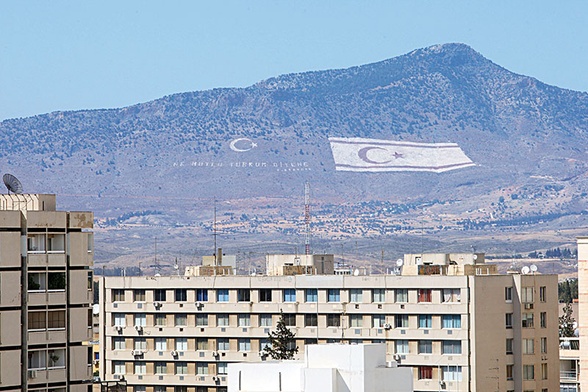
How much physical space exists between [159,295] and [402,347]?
543 inches

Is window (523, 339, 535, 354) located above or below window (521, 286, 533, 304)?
below

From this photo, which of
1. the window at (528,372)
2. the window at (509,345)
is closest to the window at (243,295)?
the window at (509,345)

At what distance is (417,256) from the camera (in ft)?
308

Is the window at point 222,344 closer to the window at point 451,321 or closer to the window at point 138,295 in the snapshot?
the window at point 138,295

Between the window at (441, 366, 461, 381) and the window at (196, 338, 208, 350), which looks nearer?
the window at (441, 366, 461, 381)

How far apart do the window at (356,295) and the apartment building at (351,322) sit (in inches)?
3.6

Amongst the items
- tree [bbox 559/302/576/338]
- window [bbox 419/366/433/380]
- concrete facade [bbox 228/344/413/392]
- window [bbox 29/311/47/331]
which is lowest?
window [bbox 419/366/433/380]

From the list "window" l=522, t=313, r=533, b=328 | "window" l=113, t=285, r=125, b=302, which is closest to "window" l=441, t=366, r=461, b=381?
"window" l=522, t=313, r=533, b=328

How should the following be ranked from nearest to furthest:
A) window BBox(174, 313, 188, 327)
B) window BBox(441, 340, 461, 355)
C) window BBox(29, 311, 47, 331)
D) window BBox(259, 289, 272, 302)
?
window BBox(29, 311, 47, 331), window BBox(441, 340, 461, 355), window BBox(259, 289, 272, 302), window BBox(174, 313, 188, 327)

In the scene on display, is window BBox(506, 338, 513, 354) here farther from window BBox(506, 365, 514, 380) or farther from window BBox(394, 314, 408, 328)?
window BBox(394, 314, 408, 328)

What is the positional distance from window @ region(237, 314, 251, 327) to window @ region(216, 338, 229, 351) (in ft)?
3.74

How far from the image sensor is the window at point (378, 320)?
3324 inches

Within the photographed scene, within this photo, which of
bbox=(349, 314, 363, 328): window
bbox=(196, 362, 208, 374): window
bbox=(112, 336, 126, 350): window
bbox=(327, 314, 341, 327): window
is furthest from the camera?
bbox=(112, 336, 126, 350): window

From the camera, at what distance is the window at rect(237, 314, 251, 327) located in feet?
289
